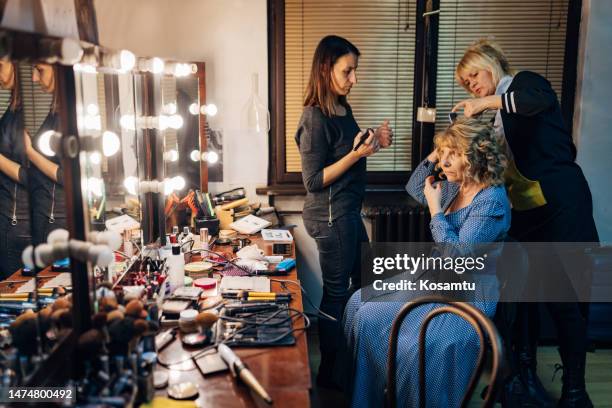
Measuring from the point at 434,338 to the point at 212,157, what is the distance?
1.73 m

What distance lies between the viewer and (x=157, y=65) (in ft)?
7.38

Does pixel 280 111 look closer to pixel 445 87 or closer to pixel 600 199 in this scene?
pixel 445 87

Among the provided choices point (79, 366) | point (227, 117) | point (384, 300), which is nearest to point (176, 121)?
point (227, 117)

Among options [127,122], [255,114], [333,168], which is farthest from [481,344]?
[255,114]

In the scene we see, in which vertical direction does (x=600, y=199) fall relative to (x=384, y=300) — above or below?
above

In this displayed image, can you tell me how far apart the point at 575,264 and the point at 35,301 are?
→ 2.26m

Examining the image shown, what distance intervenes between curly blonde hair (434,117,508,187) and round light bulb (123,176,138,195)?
3.99ft

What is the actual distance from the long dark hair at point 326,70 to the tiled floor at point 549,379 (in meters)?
1.02

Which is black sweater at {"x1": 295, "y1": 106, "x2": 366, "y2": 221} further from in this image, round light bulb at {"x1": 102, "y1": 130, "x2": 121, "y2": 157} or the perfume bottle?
round light bulb at {"x1": 102, "y1": 130, "x2": 121, "y2": 157}

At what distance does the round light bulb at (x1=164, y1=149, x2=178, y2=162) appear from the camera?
2.52m

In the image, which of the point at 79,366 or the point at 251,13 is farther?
the point at 251,13

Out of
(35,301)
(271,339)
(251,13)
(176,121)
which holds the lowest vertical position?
(271,339)

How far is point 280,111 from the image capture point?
325 cm

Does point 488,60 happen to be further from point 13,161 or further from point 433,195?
point 13,161
